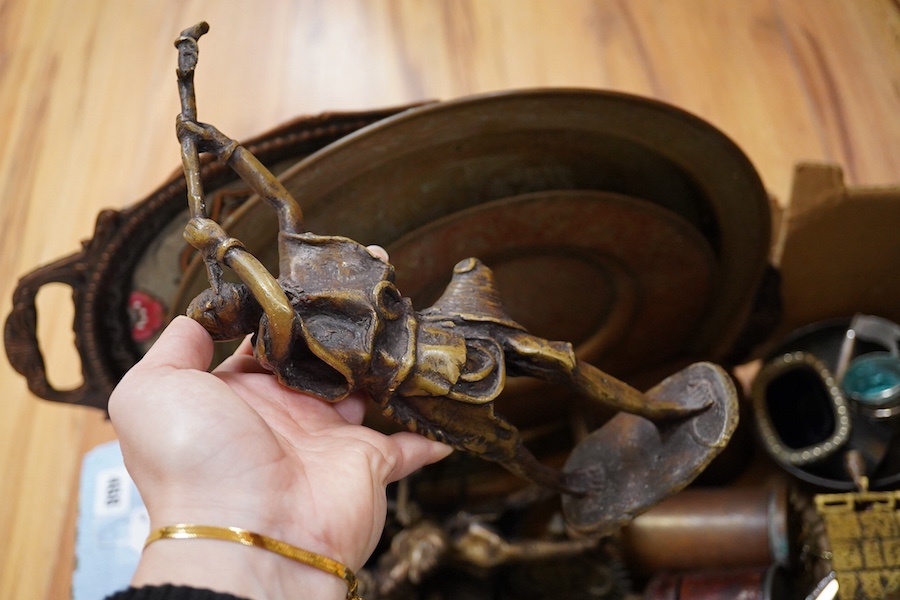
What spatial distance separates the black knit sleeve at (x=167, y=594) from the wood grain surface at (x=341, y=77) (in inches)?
40.7

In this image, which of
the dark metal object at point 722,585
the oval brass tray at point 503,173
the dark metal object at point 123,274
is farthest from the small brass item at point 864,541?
the dark metal object at point 123,274

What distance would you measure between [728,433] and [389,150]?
47 cm

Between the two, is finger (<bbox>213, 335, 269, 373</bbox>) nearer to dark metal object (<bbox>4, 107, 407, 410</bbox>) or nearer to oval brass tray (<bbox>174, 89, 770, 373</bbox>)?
oval brass tray (<bbox>174, 89, 770, 373</bbox>)

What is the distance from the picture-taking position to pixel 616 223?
0.96m

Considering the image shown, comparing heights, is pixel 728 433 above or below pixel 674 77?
below

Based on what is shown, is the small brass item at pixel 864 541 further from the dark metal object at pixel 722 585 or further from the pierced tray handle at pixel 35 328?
the pierced tray handle at pixel 35 328

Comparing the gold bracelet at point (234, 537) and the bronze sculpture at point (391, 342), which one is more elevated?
the bronze sculpture at point (391, 342)

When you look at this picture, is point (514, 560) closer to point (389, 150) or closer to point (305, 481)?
point (305, 481)

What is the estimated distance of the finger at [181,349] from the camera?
67 cm

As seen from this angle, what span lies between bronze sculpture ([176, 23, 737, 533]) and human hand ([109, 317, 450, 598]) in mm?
52

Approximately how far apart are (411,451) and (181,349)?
9.8 inches

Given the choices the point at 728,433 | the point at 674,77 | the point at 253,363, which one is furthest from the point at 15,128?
Answer: the point at 728,433

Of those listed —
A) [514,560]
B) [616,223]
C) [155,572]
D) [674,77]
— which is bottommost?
[514,560]

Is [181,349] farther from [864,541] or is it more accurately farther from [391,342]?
[864,541]
